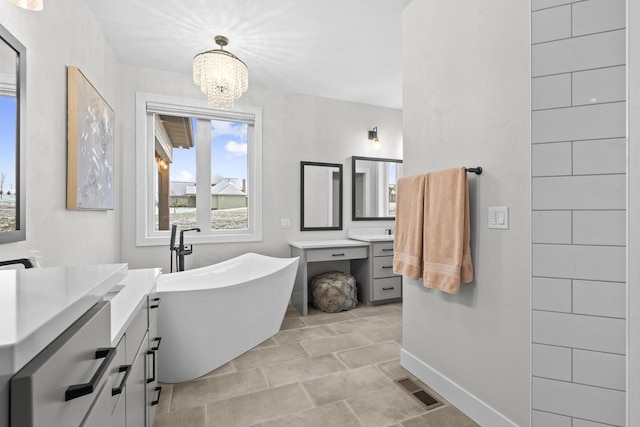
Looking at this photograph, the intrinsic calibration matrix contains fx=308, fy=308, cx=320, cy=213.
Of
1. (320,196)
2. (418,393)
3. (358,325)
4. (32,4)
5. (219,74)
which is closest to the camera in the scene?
(32,4)

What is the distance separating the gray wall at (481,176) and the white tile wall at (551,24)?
44 centimetres

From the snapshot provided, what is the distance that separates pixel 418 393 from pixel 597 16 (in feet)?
6.61

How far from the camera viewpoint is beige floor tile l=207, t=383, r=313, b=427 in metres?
1.70

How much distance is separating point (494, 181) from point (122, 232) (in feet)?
10.7

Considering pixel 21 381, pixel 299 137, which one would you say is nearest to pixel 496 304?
pixel 21 381

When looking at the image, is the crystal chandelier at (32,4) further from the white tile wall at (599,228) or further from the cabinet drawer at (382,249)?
the cabinet drawer at (382,249)

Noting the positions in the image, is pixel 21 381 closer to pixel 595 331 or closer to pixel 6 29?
pixel 595 331

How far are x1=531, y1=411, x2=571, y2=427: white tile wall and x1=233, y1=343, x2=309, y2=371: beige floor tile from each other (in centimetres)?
167

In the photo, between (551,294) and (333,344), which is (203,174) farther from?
(551,294)

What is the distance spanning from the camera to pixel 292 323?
124 inches

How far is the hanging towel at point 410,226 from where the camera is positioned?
196 centimetres

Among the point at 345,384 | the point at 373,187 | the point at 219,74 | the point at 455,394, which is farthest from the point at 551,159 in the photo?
the point at 373,187

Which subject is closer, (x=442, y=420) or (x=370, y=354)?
(x=442, y=420)

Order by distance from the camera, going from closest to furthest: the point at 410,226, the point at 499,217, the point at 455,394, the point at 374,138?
1. the point at 499,217
2. the point at 455,394
3. the point at 410,226
4. the point at 374,138
